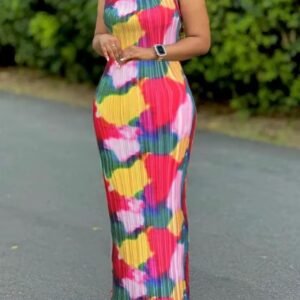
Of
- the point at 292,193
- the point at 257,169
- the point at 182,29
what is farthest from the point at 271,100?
the point at 182,29

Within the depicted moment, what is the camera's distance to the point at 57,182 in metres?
7.31

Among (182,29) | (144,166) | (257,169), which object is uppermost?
(182,29)

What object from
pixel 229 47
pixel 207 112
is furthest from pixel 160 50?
pixel 207 112

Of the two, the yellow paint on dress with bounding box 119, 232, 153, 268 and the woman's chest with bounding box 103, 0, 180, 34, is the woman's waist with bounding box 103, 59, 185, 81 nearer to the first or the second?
the woman's chest with bounding box 103, 0, 180, 34

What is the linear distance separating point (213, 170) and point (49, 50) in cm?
445

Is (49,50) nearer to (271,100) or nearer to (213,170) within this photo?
(271,100)

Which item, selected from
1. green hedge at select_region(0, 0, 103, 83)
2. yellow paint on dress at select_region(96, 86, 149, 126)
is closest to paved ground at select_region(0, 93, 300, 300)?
yellow paint on dress at select_region(96, 86, 149, 126)

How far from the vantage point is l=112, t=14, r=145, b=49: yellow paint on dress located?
135 inches

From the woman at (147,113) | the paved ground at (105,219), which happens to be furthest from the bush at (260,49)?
the woman at (147,113)

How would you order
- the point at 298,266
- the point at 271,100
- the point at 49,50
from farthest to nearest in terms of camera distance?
the point at 49,50 → the point at 271,100 → the point at 298,266

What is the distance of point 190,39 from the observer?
137 inches

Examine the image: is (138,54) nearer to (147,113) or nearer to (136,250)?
(147,113)

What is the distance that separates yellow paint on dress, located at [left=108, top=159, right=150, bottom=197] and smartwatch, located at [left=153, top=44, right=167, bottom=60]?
0.41 m

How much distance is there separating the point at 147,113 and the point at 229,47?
5.67m
